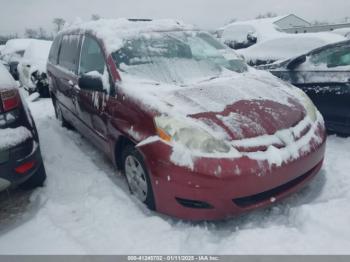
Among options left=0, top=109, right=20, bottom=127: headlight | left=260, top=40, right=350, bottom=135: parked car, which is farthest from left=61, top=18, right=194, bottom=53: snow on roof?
left=260, top=40, right=350, bottom=135: parked car

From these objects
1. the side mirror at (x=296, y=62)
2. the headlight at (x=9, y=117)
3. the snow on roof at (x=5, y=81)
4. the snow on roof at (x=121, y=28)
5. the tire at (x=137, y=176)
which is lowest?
the tire at (x=137, y=176)

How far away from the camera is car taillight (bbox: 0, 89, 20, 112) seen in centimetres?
293

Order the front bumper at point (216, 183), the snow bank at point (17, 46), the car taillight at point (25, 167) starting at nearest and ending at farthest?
1. the front bumper at point (216, 183)
2. the car taillight at point (25, 167)
3. the snow bank at point (17, 46)

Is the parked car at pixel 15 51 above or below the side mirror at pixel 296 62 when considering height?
below

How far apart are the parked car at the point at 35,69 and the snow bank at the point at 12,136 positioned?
573 centimetres

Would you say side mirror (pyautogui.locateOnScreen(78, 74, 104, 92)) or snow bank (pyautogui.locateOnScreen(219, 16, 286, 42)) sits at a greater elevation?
side mirror (pyautogui.locateOnScreen(78, 74, 104, 92))

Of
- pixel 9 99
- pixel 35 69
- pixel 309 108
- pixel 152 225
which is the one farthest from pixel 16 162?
pixel 35 69

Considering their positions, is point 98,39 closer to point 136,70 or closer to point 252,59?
point 136,70

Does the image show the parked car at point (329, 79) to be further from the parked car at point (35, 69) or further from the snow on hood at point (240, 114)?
the parked car at point (35, 69)

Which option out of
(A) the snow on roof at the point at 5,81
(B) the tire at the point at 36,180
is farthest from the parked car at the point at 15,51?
(A) the snow on roof at the point at 5,81

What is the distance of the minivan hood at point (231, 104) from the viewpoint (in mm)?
2699

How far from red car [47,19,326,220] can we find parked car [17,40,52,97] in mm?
4785

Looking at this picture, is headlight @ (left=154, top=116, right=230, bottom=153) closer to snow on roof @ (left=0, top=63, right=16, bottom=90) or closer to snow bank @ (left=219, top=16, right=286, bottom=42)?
snow on roof @ (left=0, top=63, right=16, bottom=90)

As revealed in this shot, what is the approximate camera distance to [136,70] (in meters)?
3.42
